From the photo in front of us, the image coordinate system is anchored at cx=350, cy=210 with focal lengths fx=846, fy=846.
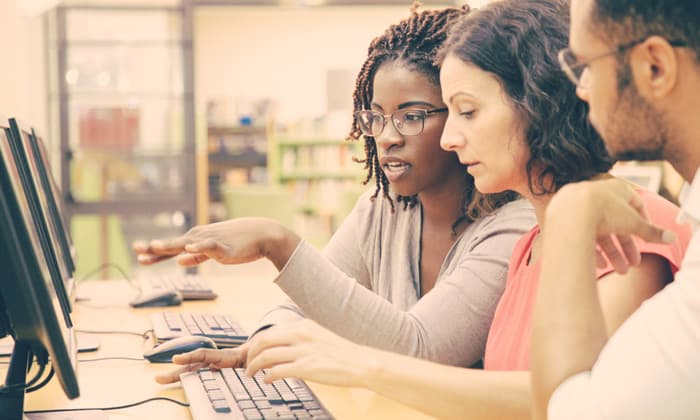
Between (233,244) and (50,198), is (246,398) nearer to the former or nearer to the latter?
(233,244)

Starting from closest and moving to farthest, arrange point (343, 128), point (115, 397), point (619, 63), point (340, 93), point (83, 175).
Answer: point (619, 63), point (115, 397), point (83, 175), point (343, 128), point (340, 93)

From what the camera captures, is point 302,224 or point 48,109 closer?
point 48,109

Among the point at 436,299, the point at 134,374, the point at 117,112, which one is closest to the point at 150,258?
the point at 134,374

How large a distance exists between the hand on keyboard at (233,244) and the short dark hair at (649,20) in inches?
23.0

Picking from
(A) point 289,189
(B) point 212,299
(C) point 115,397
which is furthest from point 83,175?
(C) point 115,397

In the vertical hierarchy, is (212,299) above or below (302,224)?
above

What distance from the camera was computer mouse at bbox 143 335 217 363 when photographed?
4.60ft

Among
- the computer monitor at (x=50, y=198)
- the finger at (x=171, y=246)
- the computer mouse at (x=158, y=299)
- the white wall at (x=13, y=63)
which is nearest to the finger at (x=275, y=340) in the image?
the finger at (x=171, y=246)

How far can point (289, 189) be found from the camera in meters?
7.91

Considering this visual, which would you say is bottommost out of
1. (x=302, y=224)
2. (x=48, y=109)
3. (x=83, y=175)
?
(x=302, y=224)

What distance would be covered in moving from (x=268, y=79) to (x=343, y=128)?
2.20m

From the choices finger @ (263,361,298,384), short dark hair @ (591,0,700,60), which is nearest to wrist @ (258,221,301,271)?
finger @ (263,361,298,384)

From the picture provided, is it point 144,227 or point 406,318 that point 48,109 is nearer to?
point 144,227

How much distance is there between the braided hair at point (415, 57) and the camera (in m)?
1.54
